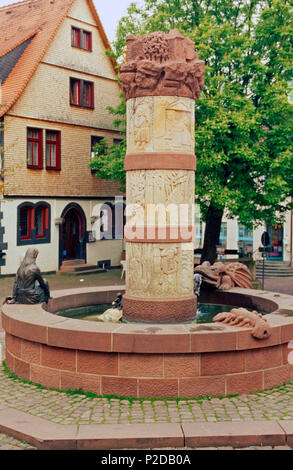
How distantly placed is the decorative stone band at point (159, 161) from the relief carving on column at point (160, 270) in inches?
56.2

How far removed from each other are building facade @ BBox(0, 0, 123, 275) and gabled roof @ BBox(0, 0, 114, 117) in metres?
0.06

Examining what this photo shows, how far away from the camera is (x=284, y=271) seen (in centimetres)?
3219

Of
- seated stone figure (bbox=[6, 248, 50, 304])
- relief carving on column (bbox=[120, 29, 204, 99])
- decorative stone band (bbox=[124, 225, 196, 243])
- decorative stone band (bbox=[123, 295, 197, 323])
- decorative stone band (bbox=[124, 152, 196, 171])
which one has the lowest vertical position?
decorative stone band (bbox=[123, 295, 197, 323])

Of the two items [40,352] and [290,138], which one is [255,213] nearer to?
[290,138]

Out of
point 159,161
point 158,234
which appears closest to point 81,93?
point 159,161

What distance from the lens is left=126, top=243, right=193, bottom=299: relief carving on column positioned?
10.7m

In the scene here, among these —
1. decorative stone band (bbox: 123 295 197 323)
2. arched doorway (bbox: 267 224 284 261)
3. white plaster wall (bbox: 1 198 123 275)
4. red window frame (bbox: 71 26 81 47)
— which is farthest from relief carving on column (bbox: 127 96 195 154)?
arched doorway (bbox: 267 224 284 261)

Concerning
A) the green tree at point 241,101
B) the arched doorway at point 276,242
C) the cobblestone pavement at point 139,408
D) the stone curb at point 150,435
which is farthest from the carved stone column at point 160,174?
the arched doorway at point 276,242

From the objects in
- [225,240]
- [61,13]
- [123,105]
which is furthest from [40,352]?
[225,240]

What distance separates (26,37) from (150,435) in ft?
80.6

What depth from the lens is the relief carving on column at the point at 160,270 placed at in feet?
35.2

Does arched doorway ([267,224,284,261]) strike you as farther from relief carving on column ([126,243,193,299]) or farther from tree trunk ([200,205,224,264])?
relief carving on column ([126,243,193,299])

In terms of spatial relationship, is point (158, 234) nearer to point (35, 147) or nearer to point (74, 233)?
point (35, 147)

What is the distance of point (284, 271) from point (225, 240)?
7198 mm
